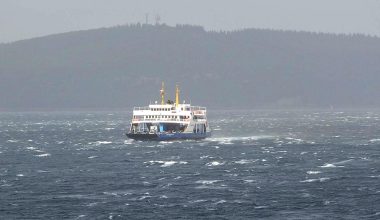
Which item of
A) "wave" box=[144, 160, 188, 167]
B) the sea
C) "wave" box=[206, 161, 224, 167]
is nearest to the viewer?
the sea

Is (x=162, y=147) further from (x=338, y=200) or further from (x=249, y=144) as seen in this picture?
(x=338, y=200)

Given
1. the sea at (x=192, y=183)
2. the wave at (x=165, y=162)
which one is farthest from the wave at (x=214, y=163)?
the wave at (x=165, y=162)

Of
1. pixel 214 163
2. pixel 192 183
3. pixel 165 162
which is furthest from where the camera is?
pixel 165 162

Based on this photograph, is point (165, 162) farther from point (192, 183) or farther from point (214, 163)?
point (192, 183)

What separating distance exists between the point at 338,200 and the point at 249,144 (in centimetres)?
8900

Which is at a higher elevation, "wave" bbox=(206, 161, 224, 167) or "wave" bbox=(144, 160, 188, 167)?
"wave" bbox=(144, 160, 188, 167)

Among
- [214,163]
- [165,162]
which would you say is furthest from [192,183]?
[165,162]

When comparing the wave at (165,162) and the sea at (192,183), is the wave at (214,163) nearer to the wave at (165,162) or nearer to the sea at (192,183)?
Answer: the sea at (192,183)

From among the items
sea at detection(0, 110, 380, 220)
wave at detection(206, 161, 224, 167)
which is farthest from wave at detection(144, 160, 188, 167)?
wave at detection(206, 161, 224, 167)

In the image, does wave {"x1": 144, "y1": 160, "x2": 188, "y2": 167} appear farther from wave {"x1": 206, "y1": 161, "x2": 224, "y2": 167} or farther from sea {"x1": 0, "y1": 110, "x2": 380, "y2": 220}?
wave {"x1": 206, "y1": 161, "x2": 224, "y2": 167}

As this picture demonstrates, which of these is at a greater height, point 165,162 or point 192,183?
point 165,162

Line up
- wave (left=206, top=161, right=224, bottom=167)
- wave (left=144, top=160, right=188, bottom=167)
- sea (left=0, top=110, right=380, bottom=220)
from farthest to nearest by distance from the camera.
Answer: wave (left=144, top=160, right=188, bottom=167), wave (left=206, top=161, right=224, bottom=167), sea (left=0, top=110, right=380, bottom=220)

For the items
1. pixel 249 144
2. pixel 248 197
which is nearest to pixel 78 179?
pixel 248 197

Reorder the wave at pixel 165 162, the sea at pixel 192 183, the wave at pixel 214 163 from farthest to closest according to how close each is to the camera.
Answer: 1. the wave at pixel 165 162
2. the wave at pixel 214 163
3. the sea at pixel 192 183
